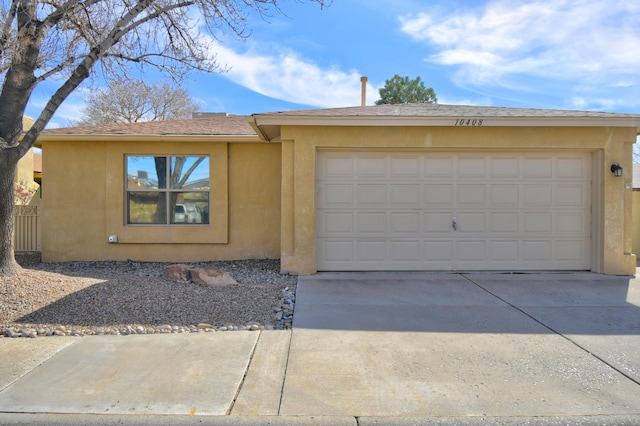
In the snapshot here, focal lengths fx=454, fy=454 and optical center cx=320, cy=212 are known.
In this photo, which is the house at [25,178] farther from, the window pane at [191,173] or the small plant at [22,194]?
the window pane at [191,173]

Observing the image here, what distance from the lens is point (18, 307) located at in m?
6.40

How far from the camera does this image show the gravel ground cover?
5855 millimetres

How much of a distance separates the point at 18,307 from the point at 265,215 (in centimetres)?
549

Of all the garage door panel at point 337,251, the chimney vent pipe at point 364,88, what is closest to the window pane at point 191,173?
the garage door panel at point 337,251

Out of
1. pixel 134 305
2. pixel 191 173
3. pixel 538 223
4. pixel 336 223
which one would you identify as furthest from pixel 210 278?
pixel 538 223

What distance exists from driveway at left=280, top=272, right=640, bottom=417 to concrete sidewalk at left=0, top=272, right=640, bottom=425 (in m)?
0.02

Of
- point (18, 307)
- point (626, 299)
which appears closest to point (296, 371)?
point (18, 307)

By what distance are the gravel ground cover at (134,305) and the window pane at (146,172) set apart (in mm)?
2809

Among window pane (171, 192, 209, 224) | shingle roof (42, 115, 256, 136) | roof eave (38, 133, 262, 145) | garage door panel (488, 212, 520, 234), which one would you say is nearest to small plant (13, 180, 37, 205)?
shingle roof (42, 115, 256, 136)

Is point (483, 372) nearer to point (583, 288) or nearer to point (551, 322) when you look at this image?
point (551, 322)

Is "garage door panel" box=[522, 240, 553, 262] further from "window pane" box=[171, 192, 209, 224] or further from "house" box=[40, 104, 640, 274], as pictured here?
"window pane" box=[171, 192, 209, 224]

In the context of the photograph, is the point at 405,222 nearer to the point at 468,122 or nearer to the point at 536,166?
the point at 468,122

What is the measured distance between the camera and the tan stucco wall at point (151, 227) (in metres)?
10.6

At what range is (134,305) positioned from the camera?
6.59 meters
